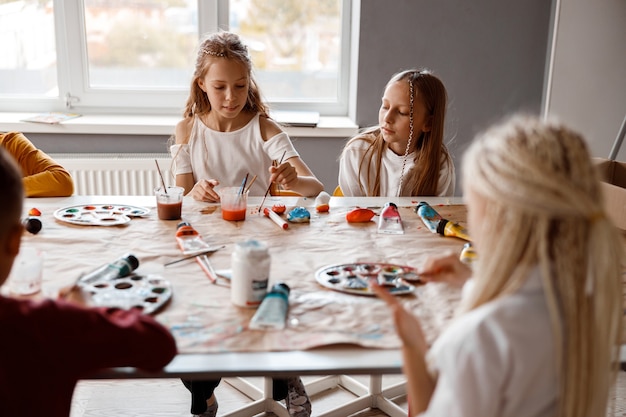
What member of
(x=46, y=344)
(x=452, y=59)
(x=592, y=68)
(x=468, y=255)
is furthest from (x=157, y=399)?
(x=592, y=68)

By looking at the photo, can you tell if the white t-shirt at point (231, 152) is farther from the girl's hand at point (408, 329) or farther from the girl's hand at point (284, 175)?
the girl's hand at point (408, 329)

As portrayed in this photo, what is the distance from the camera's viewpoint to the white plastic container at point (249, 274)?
1164mm

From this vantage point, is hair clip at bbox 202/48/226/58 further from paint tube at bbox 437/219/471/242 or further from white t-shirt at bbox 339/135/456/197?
paint tube at bbox 437/219/471/242

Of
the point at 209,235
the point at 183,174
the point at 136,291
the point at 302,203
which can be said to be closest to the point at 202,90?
the point at 183,174

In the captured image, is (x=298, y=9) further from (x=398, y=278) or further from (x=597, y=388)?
(x=597, y=388)

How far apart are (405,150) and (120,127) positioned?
1574 mm

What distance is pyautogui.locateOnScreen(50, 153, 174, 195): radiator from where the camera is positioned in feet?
10.0

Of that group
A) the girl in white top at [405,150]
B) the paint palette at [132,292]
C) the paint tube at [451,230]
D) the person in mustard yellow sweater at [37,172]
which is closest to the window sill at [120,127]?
the girl in white top at [405,150]

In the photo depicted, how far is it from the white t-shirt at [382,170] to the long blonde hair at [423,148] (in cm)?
1

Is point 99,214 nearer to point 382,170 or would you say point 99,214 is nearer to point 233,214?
point 233,214

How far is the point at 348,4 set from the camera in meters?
3.29

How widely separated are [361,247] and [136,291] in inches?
21.4

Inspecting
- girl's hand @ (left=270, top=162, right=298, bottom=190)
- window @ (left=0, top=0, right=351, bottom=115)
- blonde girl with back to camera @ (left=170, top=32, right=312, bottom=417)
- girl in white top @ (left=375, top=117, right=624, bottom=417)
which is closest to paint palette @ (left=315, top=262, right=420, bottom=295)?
girl in white top @ (left=375, top=117, right=624, bottom=417)

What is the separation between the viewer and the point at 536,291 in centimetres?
85
